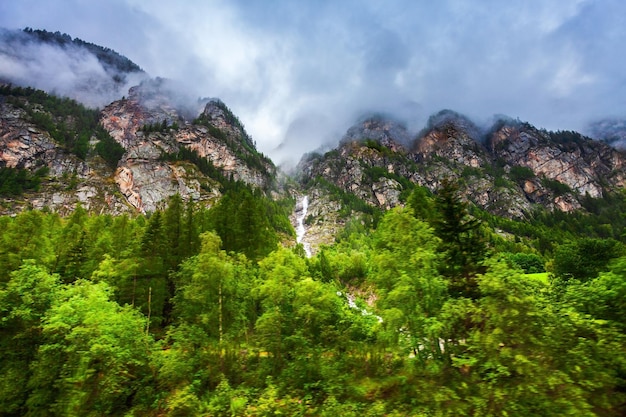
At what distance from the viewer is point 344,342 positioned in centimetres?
1894

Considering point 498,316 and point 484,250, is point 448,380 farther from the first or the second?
point 484,250

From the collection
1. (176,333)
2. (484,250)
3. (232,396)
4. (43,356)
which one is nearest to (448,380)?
(232,396)

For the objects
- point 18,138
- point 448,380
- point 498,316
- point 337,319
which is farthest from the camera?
point 18,138

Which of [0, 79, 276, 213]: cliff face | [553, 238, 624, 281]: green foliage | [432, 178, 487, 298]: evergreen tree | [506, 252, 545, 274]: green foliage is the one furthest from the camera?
[0, 79, 276, 213]: cliff face

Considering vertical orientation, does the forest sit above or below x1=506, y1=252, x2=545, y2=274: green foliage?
below

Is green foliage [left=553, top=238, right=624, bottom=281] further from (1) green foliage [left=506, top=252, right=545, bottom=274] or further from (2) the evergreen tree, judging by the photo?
(1) green foliage [left=506, top=252, right=545, bottom=274]

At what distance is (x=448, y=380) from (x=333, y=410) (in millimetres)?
5032

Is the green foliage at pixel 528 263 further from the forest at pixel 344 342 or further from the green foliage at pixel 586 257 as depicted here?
the forest at pixel 344 342

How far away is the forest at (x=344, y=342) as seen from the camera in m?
10.0

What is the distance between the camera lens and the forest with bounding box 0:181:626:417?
10.0 m

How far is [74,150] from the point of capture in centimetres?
18825

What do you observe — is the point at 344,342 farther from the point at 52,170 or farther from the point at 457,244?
the point at 52,170

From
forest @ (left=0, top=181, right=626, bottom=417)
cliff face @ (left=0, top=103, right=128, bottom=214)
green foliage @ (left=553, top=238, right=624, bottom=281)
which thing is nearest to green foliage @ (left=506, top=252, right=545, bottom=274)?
green foliage @ (left=553, top=238, right=624, bottom=281)

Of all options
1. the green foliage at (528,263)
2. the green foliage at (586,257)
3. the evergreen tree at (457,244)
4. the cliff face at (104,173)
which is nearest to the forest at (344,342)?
the evergreen tree at (457,244)
